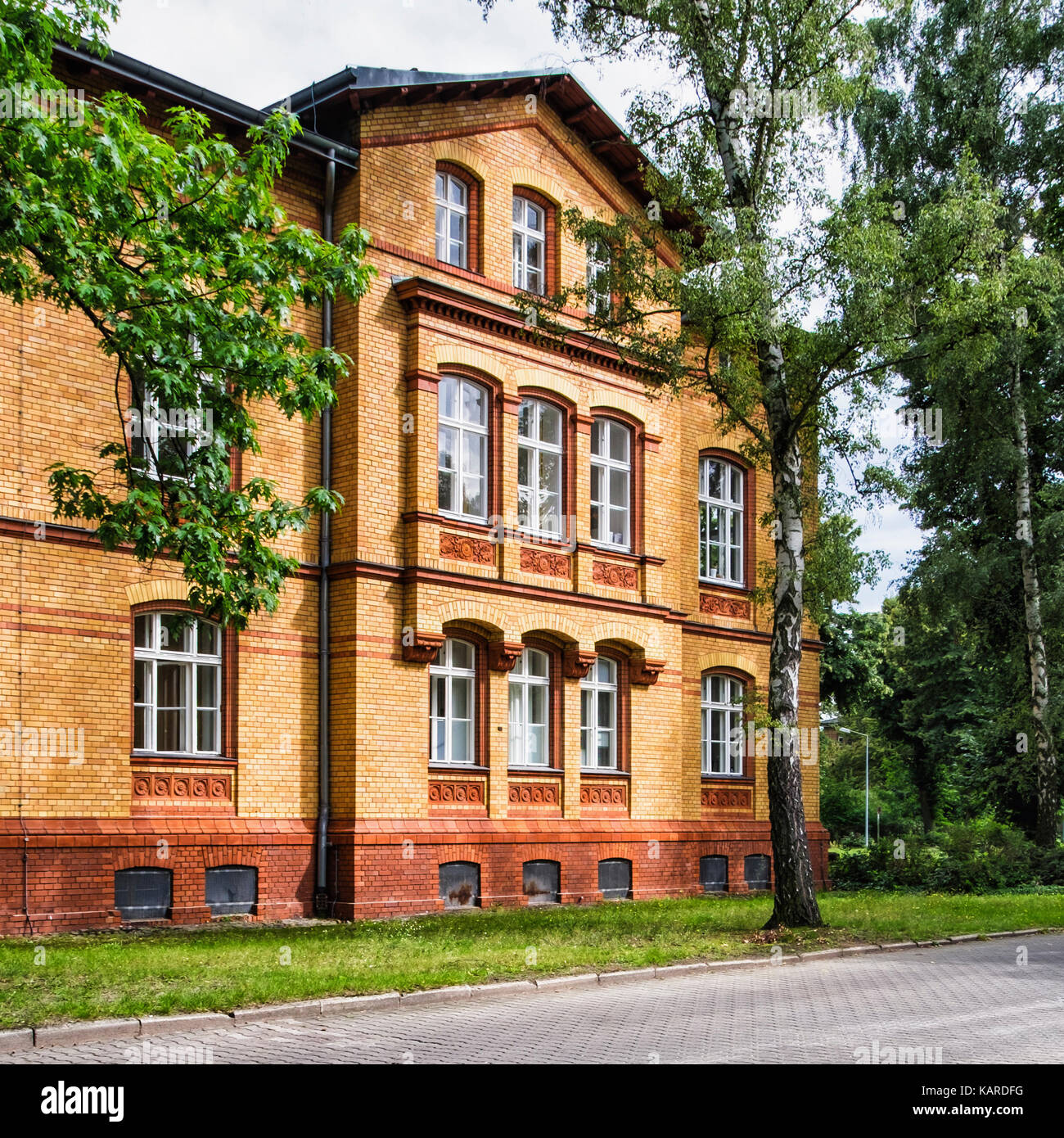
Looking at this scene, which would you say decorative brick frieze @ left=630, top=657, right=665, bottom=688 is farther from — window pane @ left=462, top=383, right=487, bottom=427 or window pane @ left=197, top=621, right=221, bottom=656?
window pane @ left=197, top=621, right=221, bottom=656

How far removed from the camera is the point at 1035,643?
2764cm

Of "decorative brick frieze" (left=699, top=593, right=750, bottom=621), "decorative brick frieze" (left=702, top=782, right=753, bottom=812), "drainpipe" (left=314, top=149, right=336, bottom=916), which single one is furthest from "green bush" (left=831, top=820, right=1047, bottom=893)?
"drainpipe" (left=314, top=149, right=336, bottom=916)

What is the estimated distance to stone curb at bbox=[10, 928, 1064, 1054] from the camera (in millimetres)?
8656

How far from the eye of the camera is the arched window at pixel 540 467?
856 inches

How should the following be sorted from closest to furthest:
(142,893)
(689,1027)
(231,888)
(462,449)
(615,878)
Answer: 1. (689,1027)
2. (142,893)
3. (231,888)
4. (462,449)
5. (615,878)

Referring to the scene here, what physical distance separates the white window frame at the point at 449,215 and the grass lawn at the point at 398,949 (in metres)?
10.0

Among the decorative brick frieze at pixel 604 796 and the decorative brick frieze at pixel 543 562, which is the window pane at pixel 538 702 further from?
the decorative brick frieze at pixel 543 562

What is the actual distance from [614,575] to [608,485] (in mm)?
1577

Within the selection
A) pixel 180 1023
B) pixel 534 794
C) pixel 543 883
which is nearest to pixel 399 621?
pixel 534 794

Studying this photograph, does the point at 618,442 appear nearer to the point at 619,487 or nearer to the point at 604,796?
the point at 619,487

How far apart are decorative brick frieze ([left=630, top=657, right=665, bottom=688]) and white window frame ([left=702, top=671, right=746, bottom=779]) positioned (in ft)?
7.61

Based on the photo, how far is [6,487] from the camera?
633 inches

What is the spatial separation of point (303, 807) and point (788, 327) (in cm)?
919

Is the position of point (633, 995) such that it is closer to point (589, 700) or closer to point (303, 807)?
point (303, 807)
